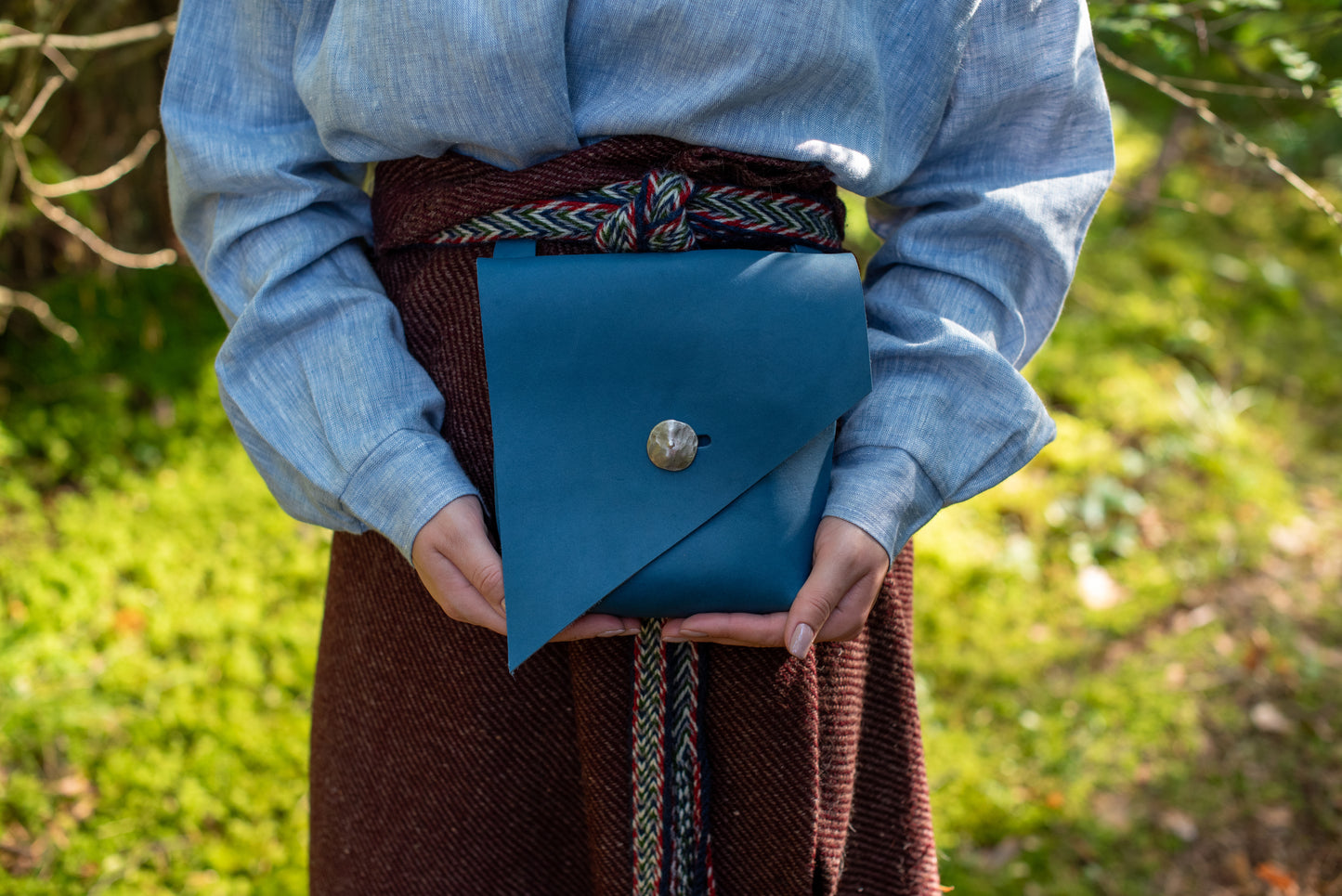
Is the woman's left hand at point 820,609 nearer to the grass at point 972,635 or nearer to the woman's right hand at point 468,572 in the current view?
the woman's right hand at point 468,572

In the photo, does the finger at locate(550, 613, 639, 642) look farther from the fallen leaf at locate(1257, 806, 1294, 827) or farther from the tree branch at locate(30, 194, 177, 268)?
the fallen leaf at locate(1257, 806, 1294, 827)

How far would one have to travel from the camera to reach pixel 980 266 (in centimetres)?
110

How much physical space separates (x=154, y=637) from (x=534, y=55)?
7.59ft

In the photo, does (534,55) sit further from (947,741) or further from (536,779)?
(947,741)

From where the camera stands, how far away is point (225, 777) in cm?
236

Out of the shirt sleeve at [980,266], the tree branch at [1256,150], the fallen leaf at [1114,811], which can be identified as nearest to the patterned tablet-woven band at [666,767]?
the shirt sleeve at [980,266]

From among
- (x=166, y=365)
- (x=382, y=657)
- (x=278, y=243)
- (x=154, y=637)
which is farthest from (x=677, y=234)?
(x=166, y=365)

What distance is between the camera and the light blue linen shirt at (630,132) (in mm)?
965

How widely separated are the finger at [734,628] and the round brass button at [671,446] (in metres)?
0.15

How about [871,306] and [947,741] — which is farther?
[947,741]

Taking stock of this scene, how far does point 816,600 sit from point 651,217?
1.39 ft

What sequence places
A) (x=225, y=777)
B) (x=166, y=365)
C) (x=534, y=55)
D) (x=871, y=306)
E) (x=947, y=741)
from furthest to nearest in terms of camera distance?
(x=166, y=365), (x=947, y=741), (x=225, y=777), (x=871, y=306), (x=534, y=55)

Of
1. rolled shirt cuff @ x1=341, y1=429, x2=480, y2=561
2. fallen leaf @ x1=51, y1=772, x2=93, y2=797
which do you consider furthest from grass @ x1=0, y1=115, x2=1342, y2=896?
rolled shirt cuff @ x1=341, y1=429, x2=480, y2=561

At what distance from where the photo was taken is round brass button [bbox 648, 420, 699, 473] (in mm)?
911
